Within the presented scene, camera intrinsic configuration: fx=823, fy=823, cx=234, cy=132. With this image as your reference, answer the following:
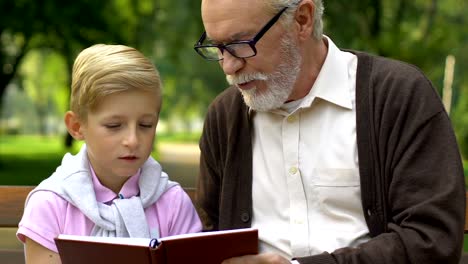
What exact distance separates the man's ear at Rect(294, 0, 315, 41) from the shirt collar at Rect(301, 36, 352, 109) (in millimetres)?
124

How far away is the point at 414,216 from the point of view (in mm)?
2646

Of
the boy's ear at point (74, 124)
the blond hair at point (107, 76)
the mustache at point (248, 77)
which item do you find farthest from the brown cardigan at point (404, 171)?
the boy's ear at point (74, 124)

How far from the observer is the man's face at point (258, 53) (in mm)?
2832

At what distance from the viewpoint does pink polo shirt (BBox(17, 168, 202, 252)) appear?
2.64 m

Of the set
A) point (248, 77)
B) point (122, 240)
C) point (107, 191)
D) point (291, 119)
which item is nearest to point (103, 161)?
point (107, 191)

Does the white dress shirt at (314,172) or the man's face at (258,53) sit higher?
the man's face at (258,53)

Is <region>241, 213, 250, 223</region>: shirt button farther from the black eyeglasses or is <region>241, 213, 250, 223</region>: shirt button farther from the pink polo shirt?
the black eyeglasses

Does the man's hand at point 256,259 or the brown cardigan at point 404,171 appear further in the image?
the brown cardigan at point 404,171

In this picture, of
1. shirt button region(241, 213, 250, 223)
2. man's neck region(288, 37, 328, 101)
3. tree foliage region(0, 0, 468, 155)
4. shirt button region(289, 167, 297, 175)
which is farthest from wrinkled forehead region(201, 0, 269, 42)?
tree foliage region(0, 0, 468, 155)

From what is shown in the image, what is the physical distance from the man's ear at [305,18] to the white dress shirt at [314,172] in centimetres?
13

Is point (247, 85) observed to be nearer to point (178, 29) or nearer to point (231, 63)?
point (231, 63)

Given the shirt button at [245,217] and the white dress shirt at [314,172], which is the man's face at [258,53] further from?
the shirt button at [245,217]

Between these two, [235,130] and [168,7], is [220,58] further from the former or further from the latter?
[168,7]

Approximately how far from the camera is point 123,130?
2.67 metres
